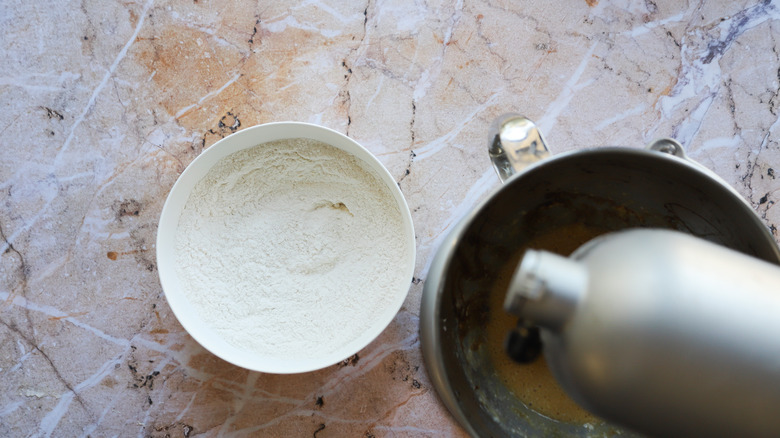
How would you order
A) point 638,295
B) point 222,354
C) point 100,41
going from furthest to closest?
point 100,41 < point 222,354 < point 638,295

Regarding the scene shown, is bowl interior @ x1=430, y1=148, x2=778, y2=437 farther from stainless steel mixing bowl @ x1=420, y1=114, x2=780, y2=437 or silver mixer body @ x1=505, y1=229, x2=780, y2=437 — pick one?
silver mixer body @ x1=505, y1=229, x2=780, y2=437

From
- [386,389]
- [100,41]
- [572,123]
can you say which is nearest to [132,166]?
[100,41]

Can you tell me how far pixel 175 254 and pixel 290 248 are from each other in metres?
0.15

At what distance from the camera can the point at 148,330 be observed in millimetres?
759

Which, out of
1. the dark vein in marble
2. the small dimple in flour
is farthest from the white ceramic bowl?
the dark vein in marble

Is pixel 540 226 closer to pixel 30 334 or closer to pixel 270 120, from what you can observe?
pixel 270 120

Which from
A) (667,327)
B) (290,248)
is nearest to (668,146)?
(667,327)

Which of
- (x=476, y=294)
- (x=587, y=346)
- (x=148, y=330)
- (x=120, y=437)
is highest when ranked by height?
(x=587, y=346)

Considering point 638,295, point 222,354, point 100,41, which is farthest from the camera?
point 100,41

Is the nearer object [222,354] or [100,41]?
[222,354]

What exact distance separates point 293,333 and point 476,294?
26 centimetres

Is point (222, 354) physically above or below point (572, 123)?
below

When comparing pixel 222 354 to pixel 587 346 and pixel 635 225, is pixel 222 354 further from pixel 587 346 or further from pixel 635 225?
pixel 635 225

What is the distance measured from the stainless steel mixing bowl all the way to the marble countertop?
92 millimetres
